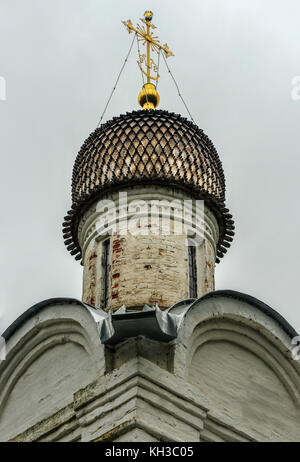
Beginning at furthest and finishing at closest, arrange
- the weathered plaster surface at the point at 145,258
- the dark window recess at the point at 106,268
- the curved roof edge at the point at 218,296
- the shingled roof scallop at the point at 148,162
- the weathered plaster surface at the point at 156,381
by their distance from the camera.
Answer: the shingled roof scallop at the point at 148,162
the dark window recess at the point at 106,268
the weathered plaster surface at the point at 145,258
the curved roof edge at the point at 218,296
the weathered plaster surface at the point at 156,381

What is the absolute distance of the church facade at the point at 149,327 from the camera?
836 centimetres

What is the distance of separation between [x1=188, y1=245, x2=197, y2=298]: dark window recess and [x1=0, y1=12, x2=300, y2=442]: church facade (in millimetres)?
19

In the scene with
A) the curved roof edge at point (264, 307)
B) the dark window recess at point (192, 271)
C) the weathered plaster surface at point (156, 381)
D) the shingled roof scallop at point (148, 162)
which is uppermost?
the shingled roof scallop at point (148, 162)

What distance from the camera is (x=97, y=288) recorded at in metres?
10.9

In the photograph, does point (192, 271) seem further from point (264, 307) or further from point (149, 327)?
point (149, 327)

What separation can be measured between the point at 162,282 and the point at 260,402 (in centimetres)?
187

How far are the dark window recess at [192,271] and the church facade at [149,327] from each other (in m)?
0.02

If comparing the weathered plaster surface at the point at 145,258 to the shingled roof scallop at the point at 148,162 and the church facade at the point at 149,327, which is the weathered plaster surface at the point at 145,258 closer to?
the church facade at the point at 149,327

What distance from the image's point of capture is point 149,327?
→ 8422mm

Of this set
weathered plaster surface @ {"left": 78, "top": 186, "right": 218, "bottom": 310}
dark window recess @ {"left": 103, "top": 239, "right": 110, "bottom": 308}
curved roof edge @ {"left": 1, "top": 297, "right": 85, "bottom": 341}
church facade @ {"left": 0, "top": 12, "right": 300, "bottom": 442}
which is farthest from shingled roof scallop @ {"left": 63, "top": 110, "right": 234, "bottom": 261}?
curved roof edge @ {"left": 1, "top": 297, "right": 85, "bottom": 341}

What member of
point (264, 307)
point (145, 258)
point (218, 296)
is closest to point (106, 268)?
point (145, 258)

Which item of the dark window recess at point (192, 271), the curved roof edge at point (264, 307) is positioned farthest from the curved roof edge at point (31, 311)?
the dark window recess at point (192, 271)

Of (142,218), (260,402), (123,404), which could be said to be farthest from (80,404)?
(142,218)

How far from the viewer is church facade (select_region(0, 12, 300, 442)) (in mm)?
8359
